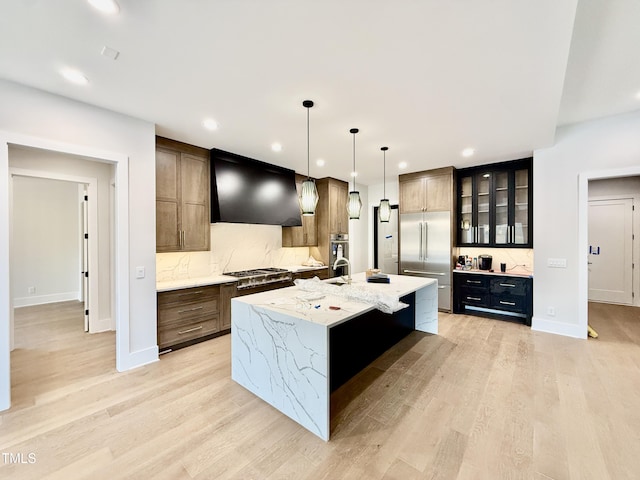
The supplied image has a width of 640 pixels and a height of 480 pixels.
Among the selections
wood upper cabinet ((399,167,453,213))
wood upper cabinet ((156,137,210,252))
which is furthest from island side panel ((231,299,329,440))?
wood upper cabinet ((399,167,453,213))

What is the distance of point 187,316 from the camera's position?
3.55m

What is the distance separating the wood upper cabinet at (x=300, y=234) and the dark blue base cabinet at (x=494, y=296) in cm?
283

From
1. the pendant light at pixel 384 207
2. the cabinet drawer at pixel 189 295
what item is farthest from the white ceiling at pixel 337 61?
the cabinet drawer at pixel 189 295

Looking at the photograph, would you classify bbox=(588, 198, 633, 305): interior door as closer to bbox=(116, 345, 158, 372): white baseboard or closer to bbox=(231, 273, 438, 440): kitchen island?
bbox=(231, 273, 438, 440): kitchen island

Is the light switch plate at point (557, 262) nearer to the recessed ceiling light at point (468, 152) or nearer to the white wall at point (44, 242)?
the recessed ceiling light at point (468, 152)

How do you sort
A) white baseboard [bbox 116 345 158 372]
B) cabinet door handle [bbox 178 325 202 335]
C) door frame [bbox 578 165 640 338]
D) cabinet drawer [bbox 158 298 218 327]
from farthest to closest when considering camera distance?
door frame [bbox 578 165 640 338] < cabinet door handle [bbox 178 325 202 335] < cabinet drawer [bbox 158 298 218 327] < white baseboard [bbox 116 345 158 372]

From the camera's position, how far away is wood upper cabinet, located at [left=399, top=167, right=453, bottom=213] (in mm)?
5051

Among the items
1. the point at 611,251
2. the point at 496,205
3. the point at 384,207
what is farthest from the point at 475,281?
the point at 611,251

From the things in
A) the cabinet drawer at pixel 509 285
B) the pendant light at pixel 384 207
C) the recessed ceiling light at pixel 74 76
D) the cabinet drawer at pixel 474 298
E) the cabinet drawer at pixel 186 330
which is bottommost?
the cabinet drawer at pixel 186 330

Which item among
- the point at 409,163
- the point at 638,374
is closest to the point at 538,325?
the point at 638,374

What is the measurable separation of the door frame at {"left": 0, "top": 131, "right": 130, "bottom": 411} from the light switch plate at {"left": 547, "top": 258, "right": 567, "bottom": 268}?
5.60 metres

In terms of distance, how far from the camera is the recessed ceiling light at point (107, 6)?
151 centimetres

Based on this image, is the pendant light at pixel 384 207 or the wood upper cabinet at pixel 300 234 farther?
the wood upper cabinet at pixel 300 234

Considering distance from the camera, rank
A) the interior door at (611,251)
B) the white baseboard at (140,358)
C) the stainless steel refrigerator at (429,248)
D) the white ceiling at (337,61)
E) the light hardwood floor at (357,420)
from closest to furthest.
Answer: the white ceiling at (337,61) < the light hardwood floor at (357,420) < the white baseboard at (140,358) < the stainless steel refrigerator at (429,248) < the interior door at (611,251)
